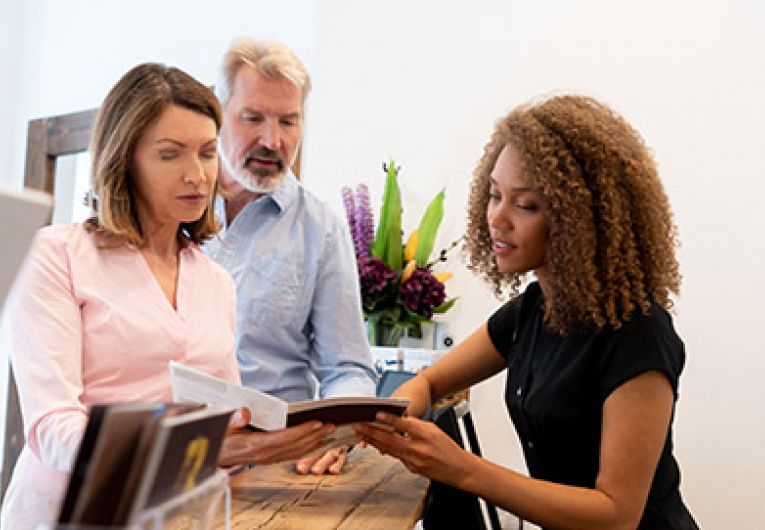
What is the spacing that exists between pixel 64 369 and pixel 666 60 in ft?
7.97

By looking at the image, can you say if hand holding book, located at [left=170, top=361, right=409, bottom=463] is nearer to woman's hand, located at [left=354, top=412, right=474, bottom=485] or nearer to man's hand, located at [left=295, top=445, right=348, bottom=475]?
woman's hand, located at [left=354, top=412, right=474, bottom=485]

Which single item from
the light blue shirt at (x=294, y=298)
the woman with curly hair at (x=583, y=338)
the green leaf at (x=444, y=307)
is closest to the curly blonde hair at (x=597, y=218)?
the woman with curly hair at (x=583, y=338)

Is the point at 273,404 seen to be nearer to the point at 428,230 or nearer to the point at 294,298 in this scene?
the point at 294,298

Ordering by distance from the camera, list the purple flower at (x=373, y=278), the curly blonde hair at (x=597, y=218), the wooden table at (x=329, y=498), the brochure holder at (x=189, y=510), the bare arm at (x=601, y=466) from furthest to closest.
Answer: the purple flower at (x=373, y=278) → the curly blonde hair at (x=597, y=218) → the bare arm at (x=601, y=466) → the wooden table at (x=329, y=498) → the brochure holder at (x=189, y=510)

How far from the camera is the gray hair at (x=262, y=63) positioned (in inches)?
86.5

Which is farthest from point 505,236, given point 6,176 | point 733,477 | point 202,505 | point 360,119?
point 6,176

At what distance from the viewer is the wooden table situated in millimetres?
1416

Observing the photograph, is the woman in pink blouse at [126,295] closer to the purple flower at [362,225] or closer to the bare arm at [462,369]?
the bare arm at [462,369]

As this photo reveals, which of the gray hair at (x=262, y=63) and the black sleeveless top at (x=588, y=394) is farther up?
the gray hair at (x=262, y=63)

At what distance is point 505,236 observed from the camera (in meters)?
1.85

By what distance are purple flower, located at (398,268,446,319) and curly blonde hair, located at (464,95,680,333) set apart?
4.12 ft

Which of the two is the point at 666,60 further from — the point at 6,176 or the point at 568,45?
the point at 6,176

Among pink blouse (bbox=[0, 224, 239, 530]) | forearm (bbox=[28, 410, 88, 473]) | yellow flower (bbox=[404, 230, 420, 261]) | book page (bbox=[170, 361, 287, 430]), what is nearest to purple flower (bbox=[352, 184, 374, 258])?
yellow flower (bbox=[404, 230, 420, 261])

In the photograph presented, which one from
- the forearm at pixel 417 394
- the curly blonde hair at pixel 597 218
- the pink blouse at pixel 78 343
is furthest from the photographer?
the forearm at pixel 417 394
